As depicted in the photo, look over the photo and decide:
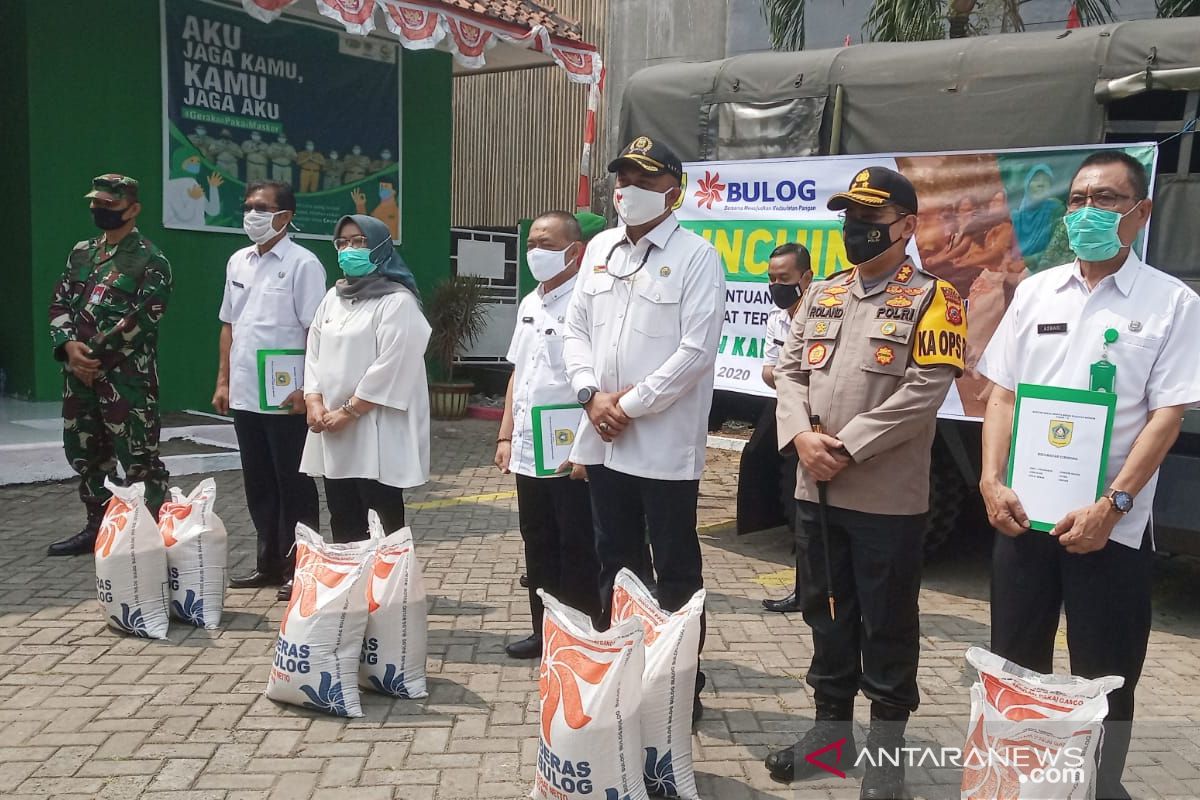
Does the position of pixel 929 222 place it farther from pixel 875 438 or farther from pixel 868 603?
pixel 868 603

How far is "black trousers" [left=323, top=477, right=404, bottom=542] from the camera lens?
4512mm

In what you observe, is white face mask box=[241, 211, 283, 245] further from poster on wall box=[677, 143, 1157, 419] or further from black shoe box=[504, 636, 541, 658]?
poster on wall box=[677, 143, 1157, 419]

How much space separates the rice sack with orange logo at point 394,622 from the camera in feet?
12.5

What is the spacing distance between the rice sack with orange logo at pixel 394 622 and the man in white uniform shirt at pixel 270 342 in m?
1.31

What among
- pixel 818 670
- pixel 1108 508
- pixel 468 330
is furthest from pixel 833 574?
pixel 468 330

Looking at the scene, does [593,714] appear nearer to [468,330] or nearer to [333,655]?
[333,655]

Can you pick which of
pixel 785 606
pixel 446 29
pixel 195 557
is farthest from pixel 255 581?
pixel 446 29

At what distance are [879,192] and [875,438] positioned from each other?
755mm

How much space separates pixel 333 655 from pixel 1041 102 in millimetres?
4384

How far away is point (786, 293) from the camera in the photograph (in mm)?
5117

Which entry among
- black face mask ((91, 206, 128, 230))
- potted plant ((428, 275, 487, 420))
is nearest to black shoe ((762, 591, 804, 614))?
black face mask ((91, 206, 128, 230))

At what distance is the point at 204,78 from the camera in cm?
942

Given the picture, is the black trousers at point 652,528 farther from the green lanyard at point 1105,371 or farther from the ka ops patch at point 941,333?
the green lanyard at point 1105,371

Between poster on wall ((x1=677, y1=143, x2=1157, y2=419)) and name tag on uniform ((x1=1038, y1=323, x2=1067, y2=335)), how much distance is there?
2458mm
